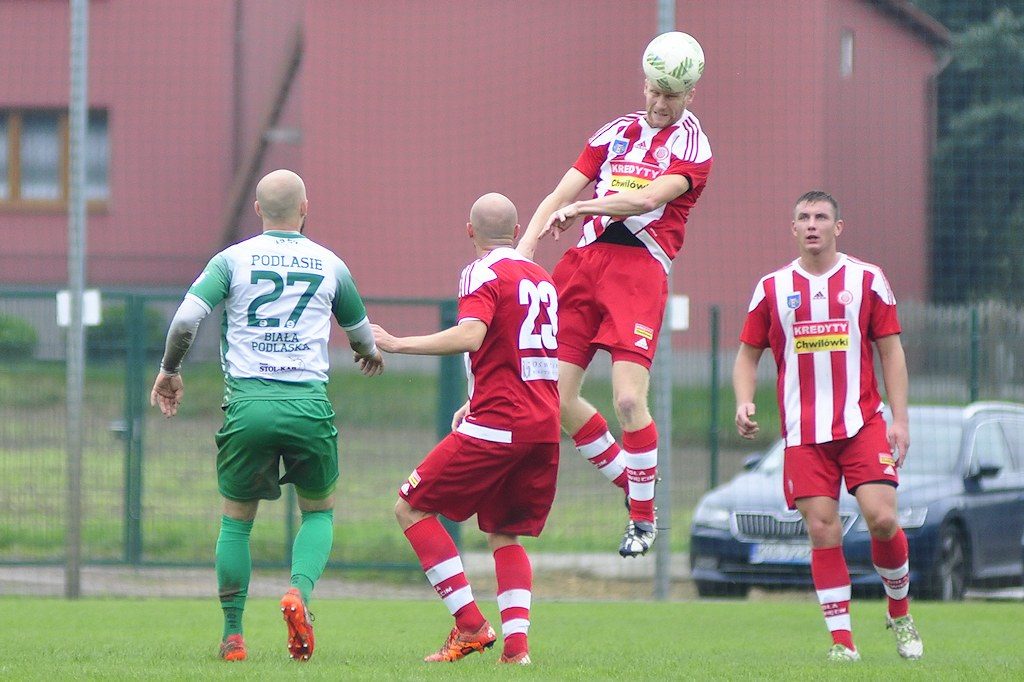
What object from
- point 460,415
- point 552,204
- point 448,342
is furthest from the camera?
point 552,204

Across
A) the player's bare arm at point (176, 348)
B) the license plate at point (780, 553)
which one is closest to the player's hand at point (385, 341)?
the player's bare arm at point (176, 348)

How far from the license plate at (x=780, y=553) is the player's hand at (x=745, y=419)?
4184mm

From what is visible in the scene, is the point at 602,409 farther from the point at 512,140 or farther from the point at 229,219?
the point at 229,219

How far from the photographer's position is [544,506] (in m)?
6.53

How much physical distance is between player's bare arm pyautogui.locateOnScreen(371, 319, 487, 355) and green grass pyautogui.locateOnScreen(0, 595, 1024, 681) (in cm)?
127

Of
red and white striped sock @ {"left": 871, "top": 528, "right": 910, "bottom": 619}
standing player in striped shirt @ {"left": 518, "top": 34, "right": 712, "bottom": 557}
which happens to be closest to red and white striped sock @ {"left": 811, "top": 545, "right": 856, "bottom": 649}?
red and white striped sock @ {"left": 871, "top": 528, "right": 910, "bottom": 619}

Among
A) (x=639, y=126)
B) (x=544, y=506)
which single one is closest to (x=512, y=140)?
(x=639, y=126)

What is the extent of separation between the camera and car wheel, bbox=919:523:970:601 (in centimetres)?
1134

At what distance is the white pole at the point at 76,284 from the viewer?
11.3 metres

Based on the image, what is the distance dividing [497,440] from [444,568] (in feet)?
2.13

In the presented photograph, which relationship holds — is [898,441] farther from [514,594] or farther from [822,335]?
[514,594]

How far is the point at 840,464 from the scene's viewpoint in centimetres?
715

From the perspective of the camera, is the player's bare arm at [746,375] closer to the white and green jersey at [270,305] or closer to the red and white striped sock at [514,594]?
the red and white striped sock at [514,594]

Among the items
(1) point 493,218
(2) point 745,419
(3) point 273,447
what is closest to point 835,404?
(2) point 745,419
